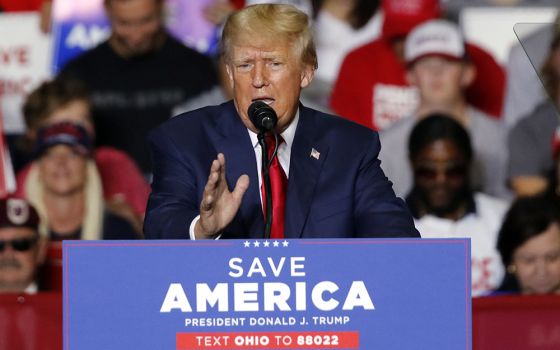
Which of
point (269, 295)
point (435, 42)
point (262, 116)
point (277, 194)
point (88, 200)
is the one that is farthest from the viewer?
point (435, 42)

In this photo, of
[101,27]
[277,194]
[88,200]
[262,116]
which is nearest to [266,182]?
[262,116]

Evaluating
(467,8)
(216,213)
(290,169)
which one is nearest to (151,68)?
(467,8)

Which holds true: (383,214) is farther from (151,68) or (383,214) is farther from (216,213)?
(151,68)

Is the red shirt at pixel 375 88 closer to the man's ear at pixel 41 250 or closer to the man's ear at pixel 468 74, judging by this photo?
the man's ear at pixel 468 74

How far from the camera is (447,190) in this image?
5.32 meters

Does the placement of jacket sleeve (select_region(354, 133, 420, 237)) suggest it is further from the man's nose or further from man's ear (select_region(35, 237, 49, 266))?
man's ear (select_region(35, 237, 49, 266))

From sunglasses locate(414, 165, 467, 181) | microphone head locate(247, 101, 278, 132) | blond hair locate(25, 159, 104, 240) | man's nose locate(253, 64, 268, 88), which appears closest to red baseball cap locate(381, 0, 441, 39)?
sunglasses locate(414, 165, 467, 181)

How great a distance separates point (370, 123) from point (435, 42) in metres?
0.44

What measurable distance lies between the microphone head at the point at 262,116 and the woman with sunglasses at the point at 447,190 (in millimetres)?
2796

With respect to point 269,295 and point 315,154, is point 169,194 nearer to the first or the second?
point 315,154

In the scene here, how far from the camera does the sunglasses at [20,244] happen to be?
492 centimetres

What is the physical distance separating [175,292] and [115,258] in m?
0.12

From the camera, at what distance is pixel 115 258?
2303 mm

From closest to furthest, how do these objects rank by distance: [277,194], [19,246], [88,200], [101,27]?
[277,194], [19,246], [88,200], [101,27]
